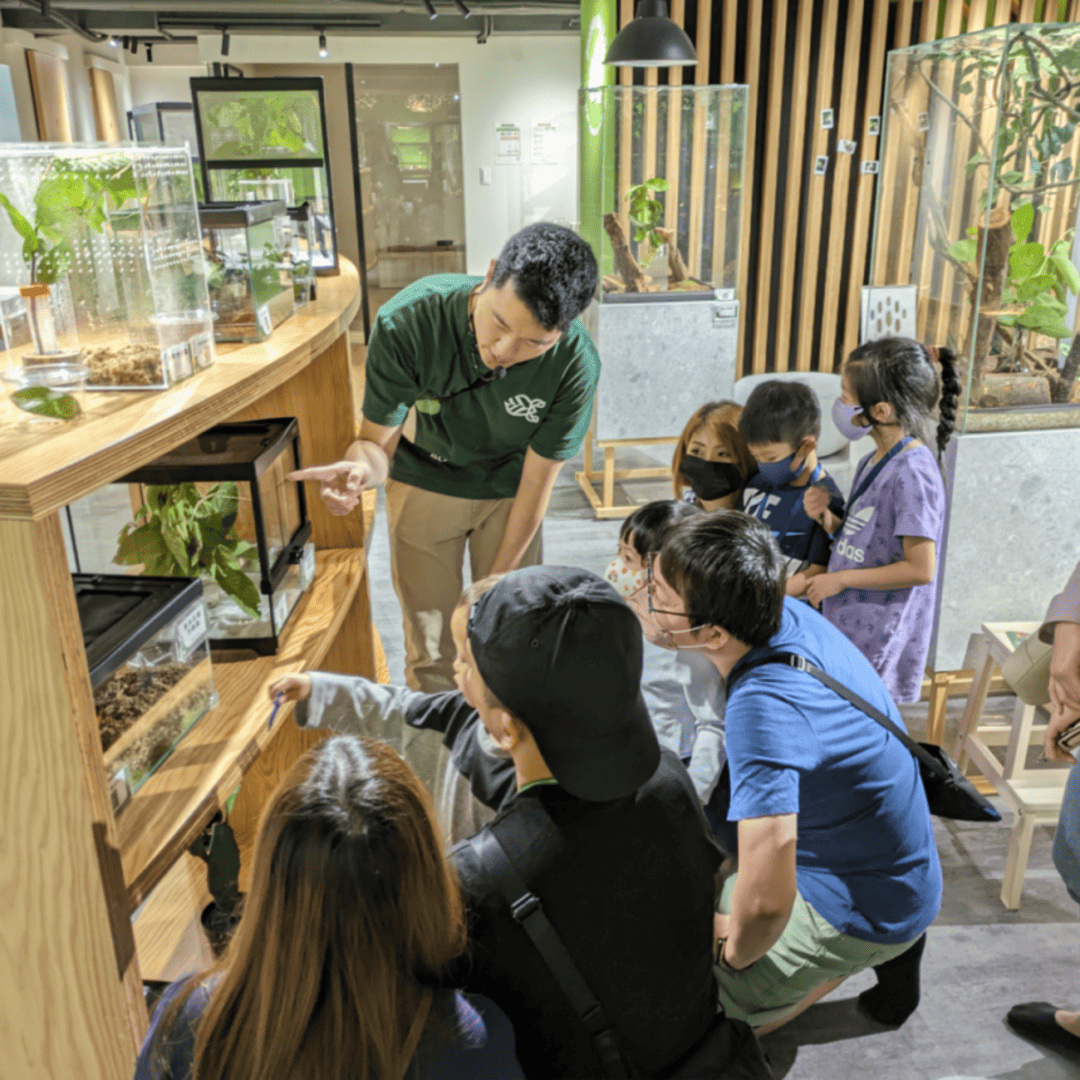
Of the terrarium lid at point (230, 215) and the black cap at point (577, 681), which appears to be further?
the terrarium lid at point (230, 215)

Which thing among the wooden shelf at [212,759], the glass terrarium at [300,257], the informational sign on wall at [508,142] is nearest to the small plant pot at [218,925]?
the wooden shelf at [212,759]

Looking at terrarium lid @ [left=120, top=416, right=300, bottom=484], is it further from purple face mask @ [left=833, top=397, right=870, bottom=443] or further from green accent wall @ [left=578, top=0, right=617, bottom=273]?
green accent wall @ [left=578, top=0, right=617, bottom=273]

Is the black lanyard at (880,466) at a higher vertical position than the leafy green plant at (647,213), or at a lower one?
lower

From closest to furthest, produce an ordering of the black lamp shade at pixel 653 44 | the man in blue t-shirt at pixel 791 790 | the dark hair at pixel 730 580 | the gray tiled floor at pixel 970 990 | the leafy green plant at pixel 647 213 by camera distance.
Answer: the man in blue t-shirt at pixel 791 790 → the dark hair at pixel 730 580 → the gray tiled floor at pixel 970 990 → the black lamp shade at pixel 653 44 → the leafy green plant at pixel 647 213

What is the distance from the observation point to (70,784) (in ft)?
2.80

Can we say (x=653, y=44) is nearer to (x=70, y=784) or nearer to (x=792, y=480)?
(x=792, y=480)

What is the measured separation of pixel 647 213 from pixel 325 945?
517cm

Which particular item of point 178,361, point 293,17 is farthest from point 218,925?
point 293,17

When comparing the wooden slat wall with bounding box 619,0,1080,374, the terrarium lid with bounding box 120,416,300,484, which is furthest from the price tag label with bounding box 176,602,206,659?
the wooden slat wall with bounding box 619,0,1080,374

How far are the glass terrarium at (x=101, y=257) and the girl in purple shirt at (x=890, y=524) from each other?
6.33ft

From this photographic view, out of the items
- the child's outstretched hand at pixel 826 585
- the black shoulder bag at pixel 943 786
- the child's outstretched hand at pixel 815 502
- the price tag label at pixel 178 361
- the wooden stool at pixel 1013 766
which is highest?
the price tag label at pixel 178 361

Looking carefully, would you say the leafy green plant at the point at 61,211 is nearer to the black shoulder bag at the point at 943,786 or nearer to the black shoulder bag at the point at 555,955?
the black shoulder bag at the point at 555,955

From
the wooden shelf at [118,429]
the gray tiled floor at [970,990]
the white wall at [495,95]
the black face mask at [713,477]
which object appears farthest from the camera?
the white wall at [495,95]

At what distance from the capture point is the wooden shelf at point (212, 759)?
101 cm
